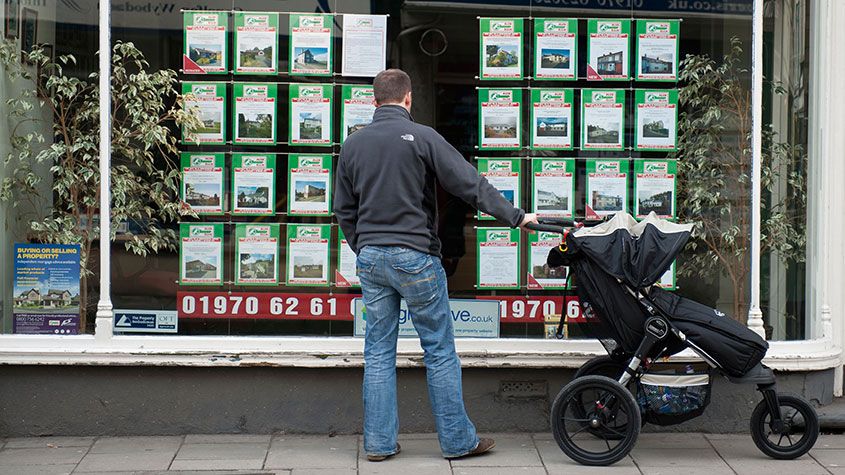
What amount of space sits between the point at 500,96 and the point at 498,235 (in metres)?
0.82

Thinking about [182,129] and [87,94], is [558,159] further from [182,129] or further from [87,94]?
[87,94]

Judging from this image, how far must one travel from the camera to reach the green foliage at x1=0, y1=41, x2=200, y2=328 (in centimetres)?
662

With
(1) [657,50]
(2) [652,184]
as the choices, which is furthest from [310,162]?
(1) [657,50]

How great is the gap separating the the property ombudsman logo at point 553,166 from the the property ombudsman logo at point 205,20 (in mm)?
2095

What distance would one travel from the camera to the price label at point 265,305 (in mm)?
6723

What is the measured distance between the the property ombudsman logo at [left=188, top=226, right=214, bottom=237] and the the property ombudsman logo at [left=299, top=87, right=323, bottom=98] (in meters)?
0.95

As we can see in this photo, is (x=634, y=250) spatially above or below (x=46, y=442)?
above

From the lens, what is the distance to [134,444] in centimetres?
637

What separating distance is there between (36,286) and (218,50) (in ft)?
5.62

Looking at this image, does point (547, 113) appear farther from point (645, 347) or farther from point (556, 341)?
point (645, 347)

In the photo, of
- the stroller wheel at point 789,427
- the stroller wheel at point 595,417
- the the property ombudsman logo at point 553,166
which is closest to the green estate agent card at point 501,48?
the the property ombudsman logo at point 553,166

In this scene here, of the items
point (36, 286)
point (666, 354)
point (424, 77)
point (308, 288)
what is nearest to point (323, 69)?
point (424, 77)

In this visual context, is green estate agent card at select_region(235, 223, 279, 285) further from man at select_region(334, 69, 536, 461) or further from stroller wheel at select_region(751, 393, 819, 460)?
stroller wheel at select_region(751, 393, 819, 460)

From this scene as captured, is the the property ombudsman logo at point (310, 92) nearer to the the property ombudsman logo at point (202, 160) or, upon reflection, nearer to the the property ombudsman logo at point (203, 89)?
the the property ombudsman logo at point (203, 89)
